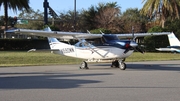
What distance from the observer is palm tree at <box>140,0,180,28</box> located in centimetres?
5003

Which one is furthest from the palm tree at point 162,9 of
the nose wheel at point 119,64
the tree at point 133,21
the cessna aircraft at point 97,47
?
the nose wheel at point 119,64

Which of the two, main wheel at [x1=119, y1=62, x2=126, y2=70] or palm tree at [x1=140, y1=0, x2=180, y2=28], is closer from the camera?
main wheel at [x1=119, y1=62, x2=126, y2=70]

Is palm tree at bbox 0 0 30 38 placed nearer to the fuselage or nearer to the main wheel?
the fuselage

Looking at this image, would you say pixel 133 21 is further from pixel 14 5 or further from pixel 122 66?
pixel 122 66

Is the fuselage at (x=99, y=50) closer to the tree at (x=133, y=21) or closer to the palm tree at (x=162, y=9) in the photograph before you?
the palm tree at (x=162, y=9)

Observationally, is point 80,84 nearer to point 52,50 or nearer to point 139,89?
point 139,89

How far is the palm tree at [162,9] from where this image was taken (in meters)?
50.0

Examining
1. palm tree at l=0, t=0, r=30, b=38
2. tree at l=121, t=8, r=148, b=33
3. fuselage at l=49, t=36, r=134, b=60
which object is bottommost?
fuselage at l=49, t=36, r=134, b=60

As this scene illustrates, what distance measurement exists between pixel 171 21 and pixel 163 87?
45.0m

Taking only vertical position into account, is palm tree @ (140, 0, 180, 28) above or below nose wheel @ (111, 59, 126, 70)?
above

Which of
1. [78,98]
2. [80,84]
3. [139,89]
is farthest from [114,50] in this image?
[78,98]

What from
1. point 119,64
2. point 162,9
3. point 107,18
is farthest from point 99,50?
point 107,18

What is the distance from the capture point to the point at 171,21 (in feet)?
180

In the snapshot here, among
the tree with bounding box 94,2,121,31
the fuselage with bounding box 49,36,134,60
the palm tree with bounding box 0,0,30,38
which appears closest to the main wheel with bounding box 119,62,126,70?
the fuselage with bounding box 49,36,134,60
